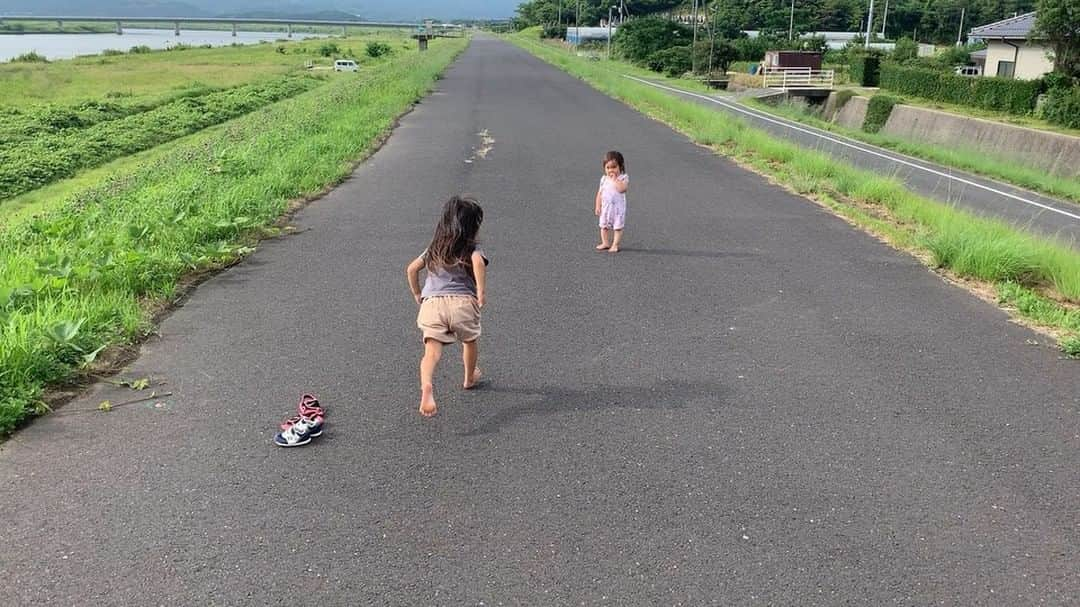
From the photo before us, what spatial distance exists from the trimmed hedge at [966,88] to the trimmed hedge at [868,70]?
3.34 meters

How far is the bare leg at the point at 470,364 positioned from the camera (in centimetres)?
460

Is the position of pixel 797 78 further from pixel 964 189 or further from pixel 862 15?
pixel 862 15

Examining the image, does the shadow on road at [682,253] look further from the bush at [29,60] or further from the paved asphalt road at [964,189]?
the bush at [29,60]

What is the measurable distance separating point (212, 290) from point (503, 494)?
398cm

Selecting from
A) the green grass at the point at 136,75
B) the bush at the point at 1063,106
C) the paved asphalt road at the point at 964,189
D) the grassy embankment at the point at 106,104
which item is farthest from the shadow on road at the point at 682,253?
Result: the green grass at the point at 136,75

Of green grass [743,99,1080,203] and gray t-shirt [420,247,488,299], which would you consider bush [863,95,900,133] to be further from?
gray t-shirt [420,247,488,299]

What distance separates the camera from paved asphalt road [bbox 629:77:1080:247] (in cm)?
1393

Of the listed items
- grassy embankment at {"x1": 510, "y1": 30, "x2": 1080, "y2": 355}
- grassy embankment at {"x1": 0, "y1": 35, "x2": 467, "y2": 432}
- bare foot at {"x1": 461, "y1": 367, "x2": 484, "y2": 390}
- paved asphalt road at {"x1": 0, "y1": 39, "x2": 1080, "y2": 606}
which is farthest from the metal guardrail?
bare foot at {"x1": 461, "y1": 367, "x2": 484, "y2": 390}

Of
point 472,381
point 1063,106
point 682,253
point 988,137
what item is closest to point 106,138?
point 682,253

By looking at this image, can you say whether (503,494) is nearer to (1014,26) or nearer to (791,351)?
(791,351)

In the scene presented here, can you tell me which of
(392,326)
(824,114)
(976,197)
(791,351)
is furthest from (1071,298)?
(824,114)

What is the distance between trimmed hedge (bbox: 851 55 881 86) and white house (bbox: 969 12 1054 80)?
551 centimetres

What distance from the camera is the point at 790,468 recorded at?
3.89 m

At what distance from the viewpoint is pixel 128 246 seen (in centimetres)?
707
